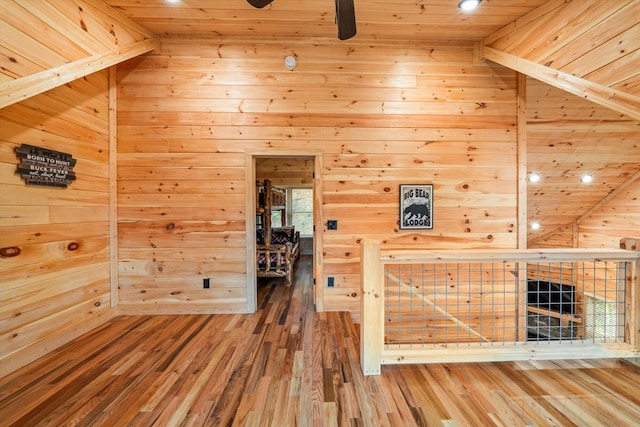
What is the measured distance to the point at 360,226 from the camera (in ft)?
9.89

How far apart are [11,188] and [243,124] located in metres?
1.99

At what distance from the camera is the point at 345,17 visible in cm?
165

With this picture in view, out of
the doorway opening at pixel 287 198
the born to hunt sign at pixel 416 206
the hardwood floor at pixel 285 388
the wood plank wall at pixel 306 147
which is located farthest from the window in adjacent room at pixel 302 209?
the hardwood floor at pixel 285 388

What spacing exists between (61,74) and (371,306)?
311 centimetres

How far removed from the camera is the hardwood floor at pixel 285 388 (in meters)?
1.47

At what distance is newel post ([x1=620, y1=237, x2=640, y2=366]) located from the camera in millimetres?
1941

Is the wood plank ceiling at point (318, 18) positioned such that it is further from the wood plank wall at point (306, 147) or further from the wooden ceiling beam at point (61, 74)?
the wooden ceiling beam at point (61, 74)

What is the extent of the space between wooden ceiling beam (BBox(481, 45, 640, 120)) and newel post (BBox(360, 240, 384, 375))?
85.7 inches

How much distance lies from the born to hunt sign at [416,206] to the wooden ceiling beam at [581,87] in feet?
4.63

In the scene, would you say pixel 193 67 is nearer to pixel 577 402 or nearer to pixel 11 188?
pixel 11 188

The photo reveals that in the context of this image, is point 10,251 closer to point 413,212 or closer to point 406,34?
point 413,212

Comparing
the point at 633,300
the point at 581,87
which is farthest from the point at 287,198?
the point at 633,300

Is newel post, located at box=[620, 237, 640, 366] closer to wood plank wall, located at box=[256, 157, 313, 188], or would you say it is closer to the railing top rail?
the railing top rail

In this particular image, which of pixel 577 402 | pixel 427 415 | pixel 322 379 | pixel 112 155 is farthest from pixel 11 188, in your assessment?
pixel 577 402
